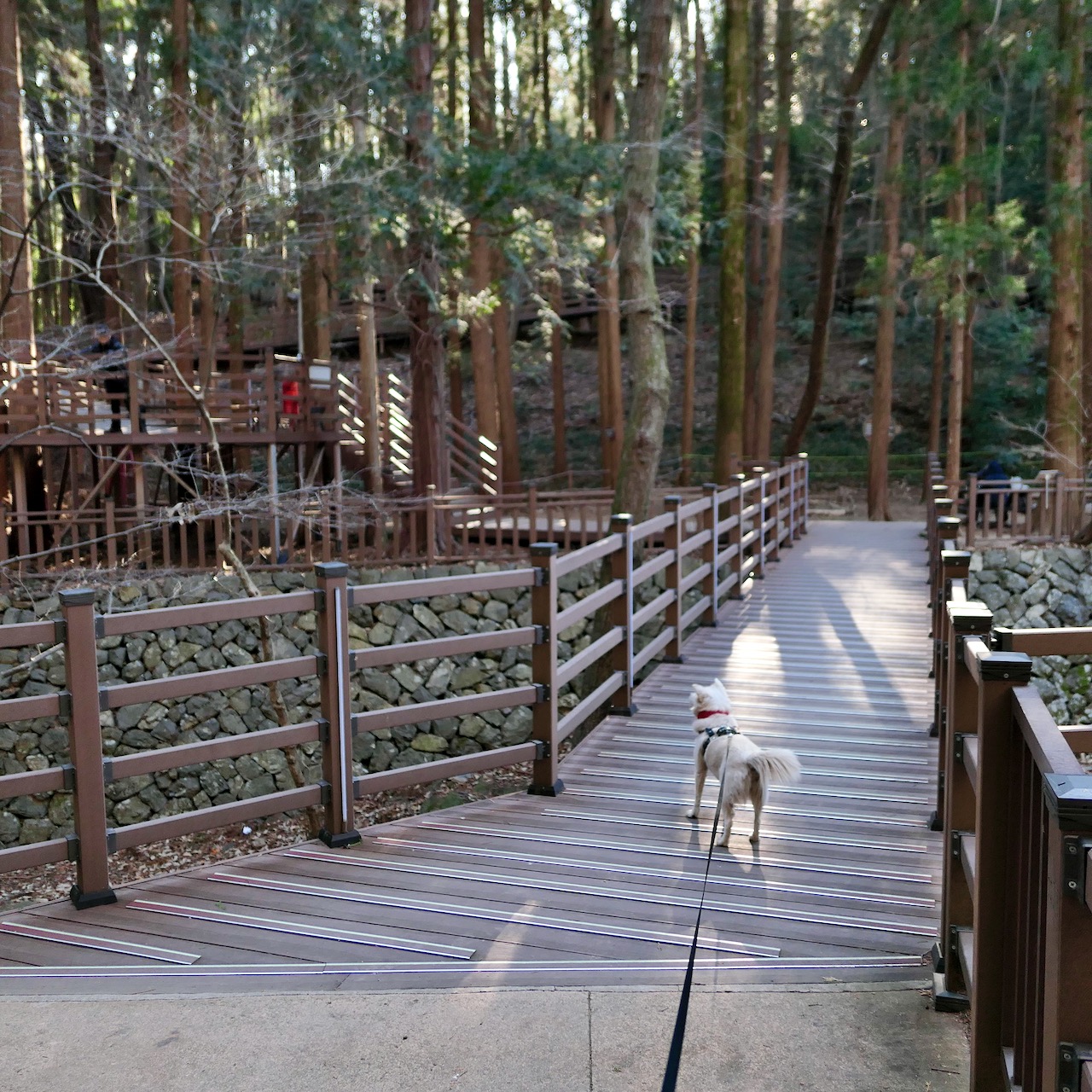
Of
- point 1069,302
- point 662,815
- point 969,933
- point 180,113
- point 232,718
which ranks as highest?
point 180,113

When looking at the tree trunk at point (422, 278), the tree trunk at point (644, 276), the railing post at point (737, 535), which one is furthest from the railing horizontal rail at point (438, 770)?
the tree trunk at point (422, 278)

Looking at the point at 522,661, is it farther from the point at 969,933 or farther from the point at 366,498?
the point at 969,933

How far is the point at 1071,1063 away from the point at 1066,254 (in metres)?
17.8

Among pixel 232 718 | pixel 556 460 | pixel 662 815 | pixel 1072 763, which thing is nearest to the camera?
pixel 1072 763

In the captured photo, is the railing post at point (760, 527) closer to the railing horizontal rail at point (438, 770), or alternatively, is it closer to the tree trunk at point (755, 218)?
the railing horizontal rail at point (438, 770)

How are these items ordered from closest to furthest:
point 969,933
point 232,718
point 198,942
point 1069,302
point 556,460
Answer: point 969,933
point 198,942
point 232,718
point 1069,302
point 556,460

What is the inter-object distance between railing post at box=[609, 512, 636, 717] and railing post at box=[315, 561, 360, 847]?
275 cm

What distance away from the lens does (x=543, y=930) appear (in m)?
3.94

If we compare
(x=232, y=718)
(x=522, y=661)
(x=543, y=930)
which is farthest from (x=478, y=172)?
(x=543, y=930)

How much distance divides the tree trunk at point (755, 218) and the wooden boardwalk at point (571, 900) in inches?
754

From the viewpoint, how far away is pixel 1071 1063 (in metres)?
1.86

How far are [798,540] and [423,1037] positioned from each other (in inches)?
589

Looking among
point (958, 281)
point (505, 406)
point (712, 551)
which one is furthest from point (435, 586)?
point (505, 406)

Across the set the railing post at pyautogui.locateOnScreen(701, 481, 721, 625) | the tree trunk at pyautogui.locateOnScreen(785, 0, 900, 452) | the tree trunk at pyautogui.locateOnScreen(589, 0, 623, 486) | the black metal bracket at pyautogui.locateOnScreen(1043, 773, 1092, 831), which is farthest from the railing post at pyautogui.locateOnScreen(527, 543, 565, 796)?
the tree trunk at pyautogui.locateOnScreen(785, 0, 900, 452)
